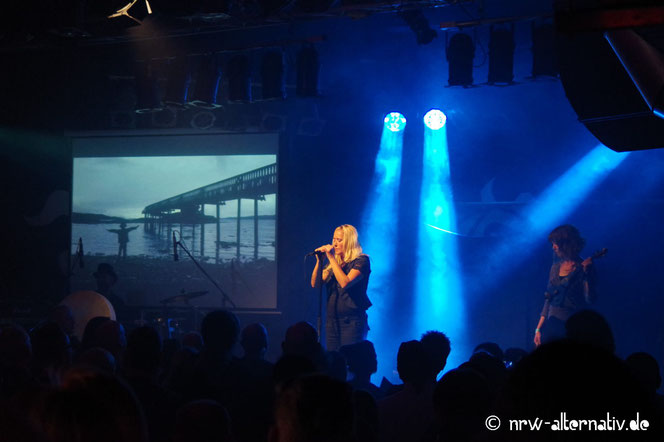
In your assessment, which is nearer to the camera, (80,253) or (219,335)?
(219,335)

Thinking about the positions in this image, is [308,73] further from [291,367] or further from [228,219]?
[291,367]

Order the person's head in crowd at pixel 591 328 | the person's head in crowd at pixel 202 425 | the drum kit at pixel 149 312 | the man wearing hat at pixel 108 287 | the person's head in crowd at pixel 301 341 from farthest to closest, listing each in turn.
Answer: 1. the man wearing hat at pixel 108 287
2. the drum kit at pixel 149 312
3. the person's head in crowd at pixel 301 341
4. the person's head in crowd at pixel 591 328
5. the person's head in crowd at pixel 202 425

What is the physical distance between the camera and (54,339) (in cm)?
364

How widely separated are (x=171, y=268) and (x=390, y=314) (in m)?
3.13

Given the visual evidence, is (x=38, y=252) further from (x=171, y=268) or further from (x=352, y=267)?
(x=352, y=267)

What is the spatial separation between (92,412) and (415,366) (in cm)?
197

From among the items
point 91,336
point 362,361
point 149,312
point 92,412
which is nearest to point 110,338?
point 91,336

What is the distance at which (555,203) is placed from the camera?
871 cm

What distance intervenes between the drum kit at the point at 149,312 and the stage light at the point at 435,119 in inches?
143

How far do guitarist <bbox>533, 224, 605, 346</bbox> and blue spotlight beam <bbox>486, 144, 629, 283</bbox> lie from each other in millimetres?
2094

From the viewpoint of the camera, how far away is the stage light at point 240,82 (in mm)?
7840

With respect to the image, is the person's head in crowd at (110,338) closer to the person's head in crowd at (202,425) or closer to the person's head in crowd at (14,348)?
the person's head in crowd at (14,348)

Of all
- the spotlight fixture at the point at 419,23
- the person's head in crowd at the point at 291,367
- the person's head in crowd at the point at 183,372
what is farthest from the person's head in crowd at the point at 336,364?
the spotlight fixture at the point at 419,23

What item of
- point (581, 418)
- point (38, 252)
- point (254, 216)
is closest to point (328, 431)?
point (581, 418)
